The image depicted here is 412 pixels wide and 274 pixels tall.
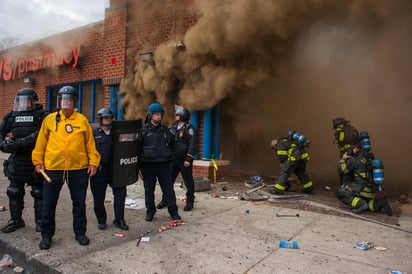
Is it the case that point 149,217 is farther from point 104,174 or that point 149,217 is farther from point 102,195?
point 104,174

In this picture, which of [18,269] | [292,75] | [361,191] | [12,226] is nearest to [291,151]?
[361,191]

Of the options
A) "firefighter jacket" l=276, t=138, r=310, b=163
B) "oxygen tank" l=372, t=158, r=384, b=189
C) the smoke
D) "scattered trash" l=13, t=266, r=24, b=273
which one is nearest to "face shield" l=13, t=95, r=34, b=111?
"scattered trash" l=13, t=266, r=24, b=273

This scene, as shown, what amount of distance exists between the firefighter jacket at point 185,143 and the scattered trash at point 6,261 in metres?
2.47

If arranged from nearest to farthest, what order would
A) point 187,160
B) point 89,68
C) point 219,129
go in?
point 187,160 → point 219,129 → point 89,68

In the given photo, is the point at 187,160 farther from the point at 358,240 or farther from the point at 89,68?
the point at 89,68

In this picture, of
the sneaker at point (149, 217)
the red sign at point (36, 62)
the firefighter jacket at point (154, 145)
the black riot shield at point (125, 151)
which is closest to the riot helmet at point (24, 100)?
the black riot shield at point (125, 151)

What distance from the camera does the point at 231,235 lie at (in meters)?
3.94

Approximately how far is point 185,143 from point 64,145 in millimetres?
2018

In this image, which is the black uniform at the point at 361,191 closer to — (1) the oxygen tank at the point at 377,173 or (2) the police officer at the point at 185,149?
(1) the oxygen tank at the point at 377,173

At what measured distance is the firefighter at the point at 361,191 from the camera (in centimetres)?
504

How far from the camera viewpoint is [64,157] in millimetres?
3426

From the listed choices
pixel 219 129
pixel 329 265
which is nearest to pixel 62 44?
pixel 219 129

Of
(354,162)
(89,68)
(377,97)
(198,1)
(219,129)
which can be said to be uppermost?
(198,1)

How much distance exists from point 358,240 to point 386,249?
0.33 meters
